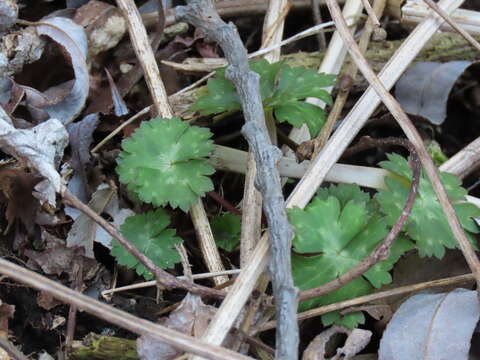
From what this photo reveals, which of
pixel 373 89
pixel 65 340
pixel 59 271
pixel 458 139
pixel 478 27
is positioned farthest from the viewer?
pixel 458 139

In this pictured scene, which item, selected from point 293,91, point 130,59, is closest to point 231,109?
point 293,91

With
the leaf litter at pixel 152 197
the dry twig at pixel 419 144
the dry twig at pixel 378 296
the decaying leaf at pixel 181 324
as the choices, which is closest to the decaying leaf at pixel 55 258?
the leaf litter at pixel 152 197

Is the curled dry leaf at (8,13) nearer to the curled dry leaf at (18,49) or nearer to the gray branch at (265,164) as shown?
the curled dry leaf at (18,49)

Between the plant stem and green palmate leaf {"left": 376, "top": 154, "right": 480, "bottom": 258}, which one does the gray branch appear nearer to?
the plant stem

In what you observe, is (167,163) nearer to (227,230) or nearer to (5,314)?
(227,230)

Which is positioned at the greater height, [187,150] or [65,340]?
[187,150]

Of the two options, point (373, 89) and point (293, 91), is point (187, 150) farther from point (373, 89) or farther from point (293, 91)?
point (373, 89)

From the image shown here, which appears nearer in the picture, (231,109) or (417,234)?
(417,234)
